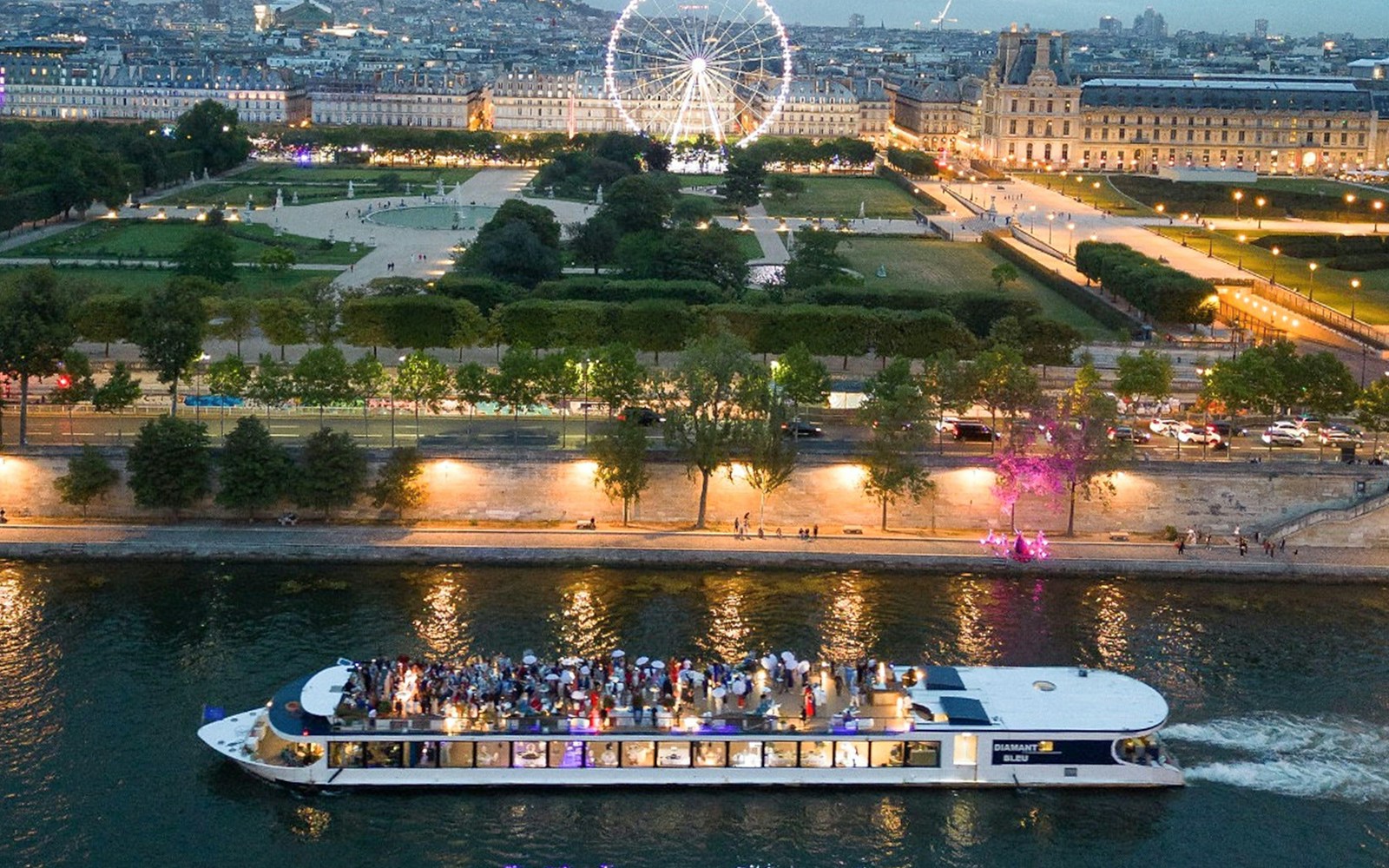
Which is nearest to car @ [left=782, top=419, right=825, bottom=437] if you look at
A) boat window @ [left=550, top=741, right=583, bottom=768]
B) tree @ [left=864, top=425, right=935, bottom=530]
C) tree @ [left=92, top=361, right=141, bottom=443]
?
tree @ [left=864, top=425, right=935, bottom=530]

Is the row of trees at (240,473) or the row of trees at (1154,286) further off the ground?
the row of trees at (1154,286)

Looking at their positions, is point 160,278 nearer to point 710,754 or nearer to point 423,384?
point 423,384

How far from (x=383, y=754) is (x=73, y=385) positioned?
62.2 feet

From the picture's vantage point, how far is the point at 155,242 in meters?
76.9

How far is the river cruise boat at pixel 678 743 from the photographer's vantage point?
27188 millimetres

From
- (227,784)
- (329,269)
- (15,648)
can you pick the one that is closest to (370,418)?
(15,648)

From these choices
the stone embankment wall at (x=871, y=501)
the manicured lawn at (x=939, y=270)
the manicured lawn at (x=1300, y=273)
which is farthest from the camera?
the manicured lawn at (x=1300, y=273)

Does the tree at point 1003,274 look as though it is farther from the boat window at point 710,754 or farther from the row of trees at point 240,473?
the boat window at point 710,754

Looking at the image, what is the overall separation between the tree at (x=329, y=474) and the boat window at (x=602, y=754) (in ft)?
43.6

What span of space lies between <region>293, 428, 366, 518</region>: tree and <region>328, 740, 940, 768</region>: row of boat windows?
12139 millimetres

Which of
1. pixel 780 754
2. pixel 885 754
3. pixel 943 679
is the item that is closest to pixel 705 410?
pixel 943 679

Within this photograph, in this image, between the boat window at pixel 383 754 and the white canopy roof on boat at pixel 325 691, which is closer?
the boat window at pixel 383 754

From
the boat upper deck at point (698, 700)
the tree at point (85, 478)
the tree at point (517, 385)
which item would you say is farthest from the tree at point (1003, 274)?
the boat upper deck at point (698, 700)

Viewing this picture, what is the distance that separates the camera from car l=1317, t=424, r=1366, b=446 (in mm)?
43312
